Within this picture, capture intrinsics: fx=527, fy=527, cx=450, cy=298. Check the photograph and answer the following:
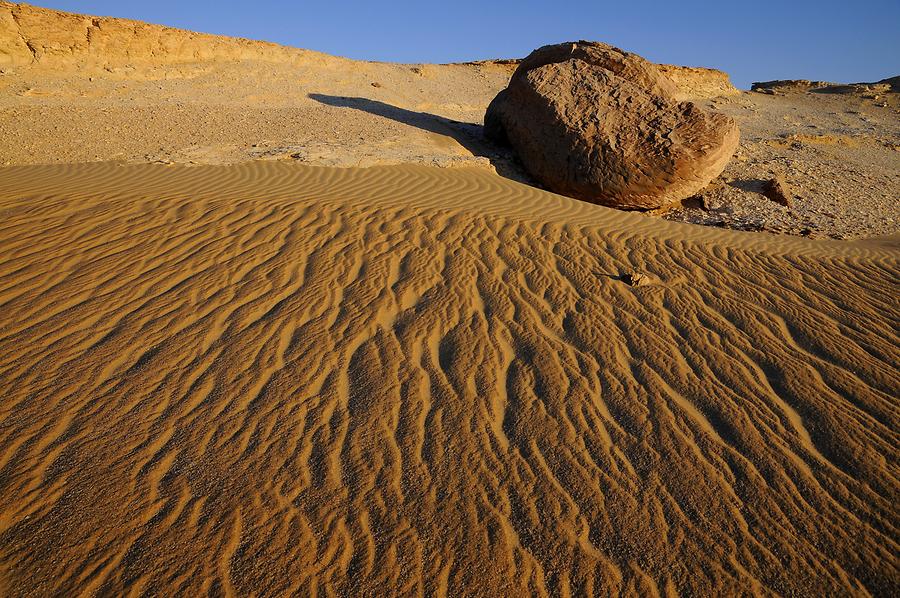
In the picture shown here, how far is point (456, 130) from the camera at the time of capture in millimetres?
12359

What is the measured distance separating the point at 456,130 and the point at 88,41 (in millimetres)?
12476

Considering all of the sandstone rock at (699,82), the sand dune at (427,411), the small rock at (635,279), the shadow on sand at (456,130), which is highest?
the sandstone rock at (699,82)

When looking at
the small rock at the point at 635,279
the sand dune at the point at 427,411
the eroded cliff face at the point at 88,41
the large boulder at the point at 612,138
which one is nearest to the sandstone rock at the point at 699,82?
the large boulder at the point at 612,138

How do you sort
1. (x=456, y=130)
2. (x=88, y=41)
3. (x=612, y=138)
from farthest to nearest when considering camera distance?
(x=88, y=41)
(x=456, y=130)
(x=612, y=138)

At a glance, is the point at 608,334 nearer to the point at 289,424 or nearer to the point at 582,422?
the point at 582,422

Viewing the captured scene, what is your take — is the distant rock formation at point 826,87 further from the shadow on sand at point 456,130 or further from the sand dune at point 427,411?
the sand dune at point 427,411

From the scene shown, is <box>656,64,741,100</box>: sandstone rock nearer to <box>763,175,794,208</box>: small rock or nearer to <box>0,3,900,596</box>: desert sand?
<box>763,175,794,208</box>: small rock

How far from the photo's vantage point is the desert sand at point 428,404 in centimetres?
250

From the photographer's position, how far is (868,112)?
72.3 feet

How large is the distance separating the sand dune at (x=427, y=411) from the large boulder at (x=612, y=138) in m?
2.61

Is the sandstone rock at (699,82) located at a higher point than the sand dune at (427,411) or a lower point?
higher

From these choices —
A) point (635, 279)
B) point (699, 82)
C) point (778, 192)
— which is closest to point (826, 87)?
point (699, 82)

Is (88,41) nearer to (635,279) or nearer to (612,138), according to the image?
(612,138)

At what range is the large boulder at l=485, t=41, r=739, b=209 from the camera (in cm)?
838
